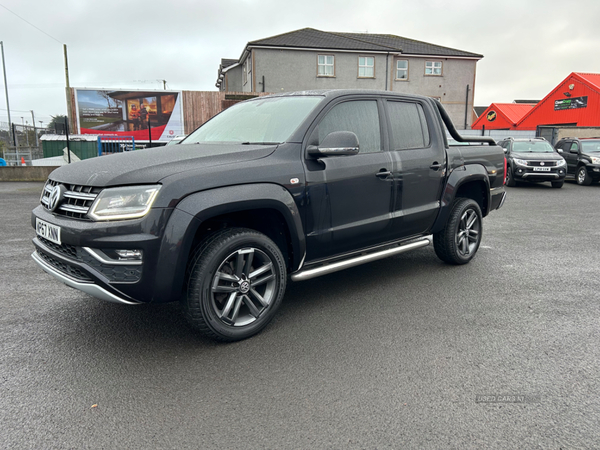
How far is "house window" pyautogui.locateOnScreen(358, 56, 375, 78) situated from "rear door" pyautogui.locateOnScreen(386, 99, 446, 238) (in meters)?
31.4

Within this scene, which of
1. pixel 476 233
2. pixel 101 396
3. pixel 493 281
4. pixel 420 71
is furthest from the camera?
pixel 420 71

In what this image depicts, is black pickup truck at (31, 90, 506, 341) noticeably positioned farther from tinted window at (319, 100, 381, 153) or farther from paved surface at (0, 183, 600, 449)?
paved surface at (0, 183, 600, 449)

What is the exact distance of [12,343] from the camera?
3.37m

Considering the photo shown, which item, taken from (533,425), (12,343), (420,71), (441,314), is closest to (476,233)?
(441,314)

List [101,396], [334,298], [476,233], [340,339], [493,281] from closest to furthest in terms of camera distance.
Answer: [101,396], [340,339], [334,298], [493,281], [476,233]

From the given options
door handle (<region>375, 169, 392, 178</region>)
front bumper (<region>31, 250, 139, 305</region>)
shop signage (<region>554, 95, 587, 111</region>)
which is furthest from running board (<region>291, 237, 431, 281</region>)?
shop signage (<region>554, 95, 587, 111</region>)

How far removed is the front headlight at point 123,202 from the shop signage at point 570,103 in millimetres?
36069

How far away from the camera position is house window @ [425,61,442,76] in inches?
1445

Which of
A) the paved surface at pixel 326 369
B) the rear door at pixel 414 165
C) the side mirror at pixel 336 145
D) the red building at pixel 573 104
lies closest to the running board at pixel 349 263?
the rear door at pixel 414 165

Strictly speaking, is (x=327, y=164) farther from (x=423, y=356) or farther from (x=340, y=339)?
(x=423, y=356)

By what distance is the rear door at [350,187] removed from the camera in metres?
3.73

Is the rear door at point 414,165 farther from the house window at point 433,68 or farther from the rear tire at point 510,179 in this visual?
the house window at point 433,68

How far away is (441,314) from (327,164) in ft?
5.23

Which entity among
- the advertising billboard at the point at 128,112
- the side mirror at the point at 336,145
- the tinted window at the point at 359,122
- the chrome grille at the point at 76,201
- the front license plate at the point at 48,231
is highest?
the advertising billboard at the point at 128,112
